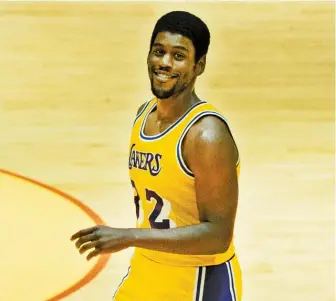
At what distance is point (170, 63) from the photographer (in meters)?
2.64

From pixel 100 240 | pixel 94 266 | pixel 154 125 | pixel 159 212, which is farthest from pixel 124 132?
pixel 100 240

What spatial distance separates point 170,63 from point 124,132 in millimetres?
4300

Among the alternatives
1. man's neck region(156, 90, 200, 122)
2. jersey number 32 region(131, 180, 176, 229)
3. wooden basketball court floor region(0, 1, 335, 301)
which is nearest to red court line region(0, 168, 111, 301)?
wooden basketball court floor region(0, 1, 335, 301)

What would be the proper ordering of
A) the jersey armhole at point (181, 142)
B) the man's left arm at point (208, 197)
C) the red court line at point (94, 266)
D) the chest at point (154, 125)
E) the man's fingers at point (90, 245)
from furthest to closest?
the red court line at point (94, 266) → the chest at point (154, 125) → the jersey armhole at point (181, 142) → the man's left arm at point (208, 197) → the man's fingers at point (90, 245)

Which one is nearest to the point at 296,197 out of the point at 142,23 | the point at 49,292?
the point at 49,292

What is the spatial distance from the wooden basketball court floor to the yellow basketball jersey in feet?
5.77

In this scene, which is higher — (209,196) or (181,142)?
(181,142)

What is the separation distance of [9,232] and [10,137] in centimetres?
180

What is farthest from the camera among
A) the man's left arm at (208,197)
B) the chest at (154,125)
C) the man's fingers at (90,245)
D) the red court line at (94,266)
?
the red court line at (94,266)

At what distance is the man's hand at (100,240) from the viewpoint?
7.96ft

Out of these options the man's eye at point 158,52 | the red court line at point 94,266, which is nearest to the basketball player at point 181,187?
the man's eye at point 158,52

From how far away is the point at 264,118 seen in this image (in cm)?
736

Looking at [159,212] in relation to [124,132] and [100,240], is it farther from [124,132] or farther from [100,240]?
[124,132]

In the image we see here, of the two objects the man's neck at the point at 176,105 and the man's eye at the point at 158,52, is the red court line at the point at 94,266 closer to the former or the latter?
the man's neck at the point at 176,105
